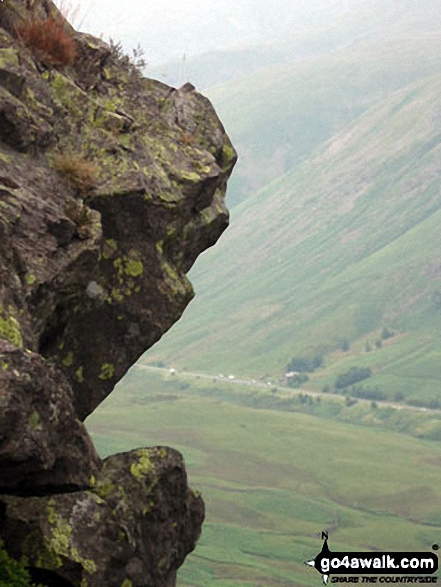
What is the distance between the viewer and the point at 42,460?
17.4m

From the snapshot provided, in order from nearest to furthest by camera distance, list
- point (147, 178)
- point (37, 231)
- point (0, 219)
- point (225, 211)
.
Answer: point (0, 219), point (37, 231), point (147, 178), point (225, 211)

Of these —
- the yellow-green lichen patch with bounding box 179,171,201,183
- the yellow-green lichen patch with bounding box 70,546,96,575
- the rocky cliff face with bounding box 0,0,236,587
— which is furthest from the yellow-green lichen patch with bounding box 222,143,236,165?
the yellow-green lichen patch with bounding box 70,546,96,575

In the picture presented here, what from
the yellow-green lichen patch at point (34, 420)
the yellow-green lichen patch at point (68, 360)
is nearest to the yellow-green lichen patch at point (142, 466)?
the yellow-green lichen patch at point (68, 360)

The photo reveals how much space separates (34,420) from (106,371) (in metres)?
7.44

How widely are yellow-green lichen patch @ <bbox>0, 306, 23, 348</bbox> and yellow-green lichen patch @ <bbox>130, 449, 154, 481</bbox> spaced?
533 centimetres

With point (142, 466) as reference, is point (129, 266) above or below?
above

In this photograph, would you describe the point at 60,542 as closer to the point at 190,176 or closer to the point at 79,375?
the point at 79,375

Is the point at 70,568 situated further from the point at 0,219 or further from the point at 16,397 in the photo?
the point at 0,219

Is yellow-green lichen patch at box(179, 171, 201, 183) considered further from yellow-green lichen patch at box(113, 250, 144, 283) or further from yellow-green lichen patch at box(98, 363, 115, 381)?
yellow-green lichen patch at box(98, 363, 115, 381)

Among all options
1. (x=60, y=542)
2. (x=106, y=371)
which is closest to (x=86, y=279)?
(x=106, y=371)

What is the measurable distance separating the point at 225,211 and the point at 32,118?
7.16 m

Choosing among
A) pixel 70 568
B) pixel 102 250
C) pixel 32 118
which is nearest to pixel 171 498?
pixel 70 568

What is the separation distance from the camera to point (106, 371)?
971 inches

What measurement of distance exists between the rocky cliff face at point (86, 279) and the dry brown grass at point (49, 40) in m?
0.08
